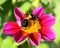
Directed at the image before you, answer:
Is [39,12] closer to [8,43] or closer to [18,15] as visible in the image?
[18,15]

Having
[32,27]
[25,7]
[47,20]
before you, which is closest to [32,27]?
[32,27]

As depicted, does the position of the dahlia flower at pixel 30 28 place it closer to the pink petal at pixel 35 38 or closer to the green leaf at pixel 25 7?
the pink petal at pixel 35 38

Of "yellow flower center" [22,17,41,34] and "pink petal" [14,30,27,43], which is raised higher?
"yellow flower center" [22,17,41,34]

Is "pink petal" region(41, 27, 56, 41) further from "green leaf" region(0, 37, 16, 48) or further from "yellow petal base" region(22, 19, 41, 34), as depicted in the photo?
"green leaf" region(0, 37, 16, 48)

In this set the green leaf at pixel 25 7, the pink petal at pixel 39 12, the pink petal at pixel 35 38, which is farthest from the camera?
the green leaf at pixel 25 7

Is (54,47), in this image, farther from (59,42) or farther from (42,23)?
(42,23)

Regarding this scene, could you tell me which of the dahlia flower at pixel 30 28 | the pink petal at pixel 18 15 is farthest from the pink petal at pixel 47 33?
the pink petal at pixel 18 15

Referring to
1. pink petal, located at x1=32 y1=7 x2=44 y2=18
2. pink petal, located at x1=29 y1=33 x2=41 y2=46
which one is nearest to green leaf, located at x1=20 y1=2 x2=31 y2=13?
pink petal, located at x1=32 y1=7 x2=44 y2=18
